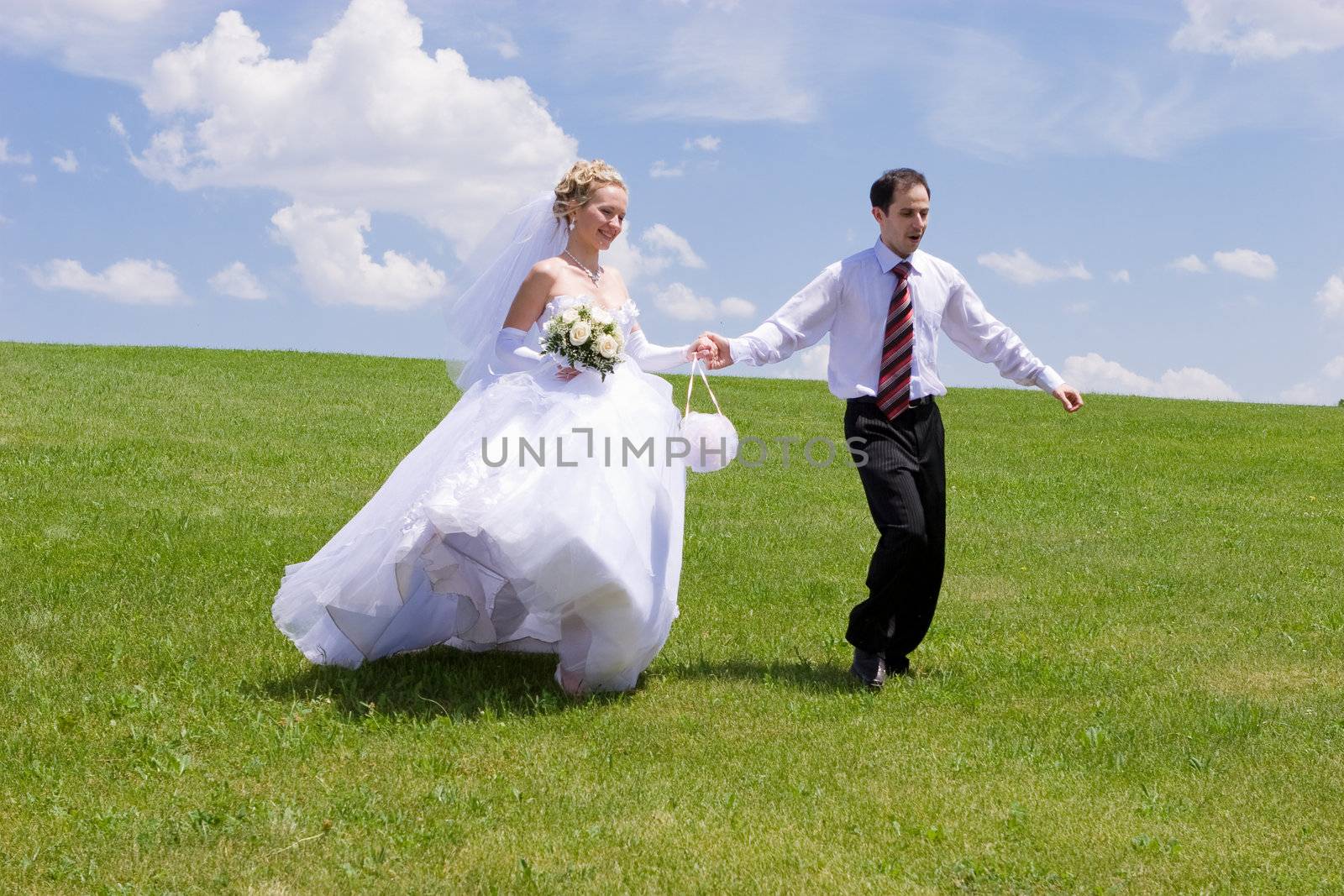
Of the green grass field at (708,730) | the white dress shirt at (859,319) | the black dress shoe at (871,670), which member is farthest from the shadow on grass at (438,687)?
the white dress shirt at (859,319)

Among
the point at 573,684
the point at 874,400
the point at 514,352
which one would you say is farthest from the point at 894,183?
the point at 573,684

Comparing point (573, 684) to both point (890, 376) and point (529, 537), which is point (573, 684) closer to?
point (529, 537)

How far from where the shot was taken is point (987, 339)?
925 cm

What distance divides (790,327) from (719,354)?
520 mm

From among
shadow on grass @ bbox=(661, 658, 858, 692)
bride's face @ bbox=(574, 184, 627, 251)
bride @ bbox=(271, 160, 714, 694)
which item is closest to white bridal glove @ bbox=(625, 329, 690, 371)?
bride @ bbox=(271, 160, 714, 694)

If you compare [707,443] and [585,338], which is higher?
[585,338]

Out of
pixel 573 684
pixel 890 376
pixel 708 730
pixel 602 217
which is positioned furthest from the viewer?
pixel 890 376

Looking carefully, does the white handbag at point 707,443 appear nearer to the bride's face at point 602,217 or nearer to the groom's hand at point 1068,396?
the bride's face at point 602,217

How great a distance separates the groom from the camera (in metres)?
8.46

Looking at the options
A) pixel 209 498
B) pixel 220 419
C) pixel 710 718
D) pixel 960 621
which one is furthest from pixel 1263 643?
pixel 220 419

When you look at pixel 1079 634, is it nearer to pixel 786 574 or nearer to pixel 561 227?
pixel 786 574

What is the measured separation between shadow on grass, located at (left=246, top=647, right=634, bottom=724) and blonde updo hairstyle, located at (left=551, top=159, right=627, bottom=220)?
3118 millimetres

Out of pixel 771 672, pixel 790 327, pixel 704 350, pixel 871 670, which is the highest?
pixel 790 327

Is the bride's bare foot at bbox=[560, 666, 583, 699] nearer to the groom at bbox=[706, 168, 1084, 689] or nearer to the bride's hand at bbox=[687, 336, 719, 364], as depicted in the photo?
the groom at bbox=[706, 168, 1084, 689]
